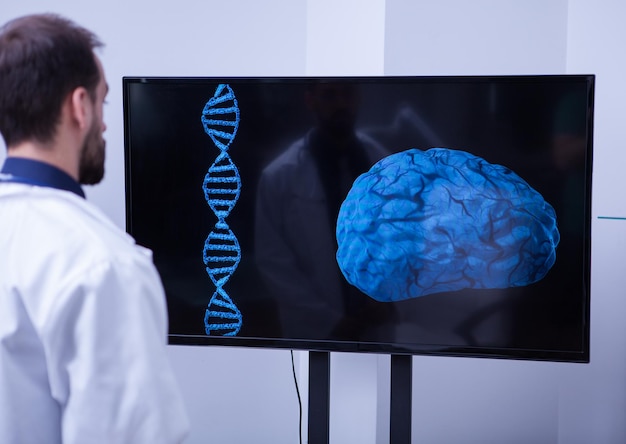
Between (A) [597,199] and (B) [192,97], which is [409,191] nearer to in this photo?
(B) [192,97]

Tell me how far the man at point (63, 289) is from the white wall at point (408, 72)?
3.91 ft

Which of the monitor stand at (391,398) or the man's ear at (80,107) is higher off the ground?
the man's ear at (80,107)

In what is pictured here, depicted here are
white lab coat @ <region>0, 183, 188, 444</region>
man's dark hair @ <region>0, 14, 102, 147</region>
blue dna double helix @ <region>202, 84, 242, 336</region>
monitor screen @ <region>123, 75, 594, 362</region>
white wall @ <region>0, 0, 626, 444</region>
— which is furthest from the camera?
white wall @ <region>0, 0, 626, 444</region>

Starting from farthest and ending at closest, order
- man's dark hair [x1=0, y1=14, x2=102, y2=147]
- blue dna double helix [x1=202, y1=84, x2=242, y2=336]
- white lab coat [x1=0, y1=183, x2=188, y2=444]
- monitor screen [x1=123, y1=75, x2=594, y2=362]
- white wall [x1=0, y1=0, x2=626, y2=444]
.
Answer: white wall [x1=0, y1=0, x2=626, y2=444], blue dna double helix [x1=202, y1=84, x2=242, y2=336], monitor screen [x1=123, y1=75, x2=594, y2=362], man's dark hair [x1=0, y1=14, x2=102, y2=147], white lab coat [x1=0, y1=183, x2=188, y2=444]

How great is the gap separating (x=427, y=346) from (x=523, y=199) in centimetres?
44

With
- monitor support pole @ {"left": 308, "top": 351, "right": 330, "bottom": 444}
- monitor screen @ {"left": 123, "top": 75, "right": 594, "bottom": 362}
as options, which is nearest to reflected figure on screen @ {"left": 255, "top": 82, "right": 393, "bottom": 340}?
monitor screen @ {"left": 123, "top": 75, "right": 594, "bottom": 362}

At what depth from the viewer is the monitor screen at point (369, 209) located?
1834mm

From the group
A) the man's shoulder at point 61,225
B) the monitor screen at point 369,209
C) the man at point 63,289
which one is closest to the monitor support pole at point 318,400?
the monitor screen at point 369,209

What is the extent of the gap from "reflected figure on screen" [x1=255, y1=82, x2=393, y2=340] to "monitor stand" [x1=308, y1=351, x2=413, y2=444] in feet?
0.41

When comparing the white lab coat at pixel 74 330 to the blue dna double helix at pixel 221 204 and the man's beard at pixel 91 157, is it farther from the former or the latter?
the blue dna double helix at pixel 221 204

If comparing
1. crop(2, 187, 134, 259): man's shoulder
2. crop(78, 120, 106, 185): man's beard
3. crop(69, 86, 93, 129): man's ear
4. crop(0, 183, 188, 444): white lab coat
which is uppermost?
crop(69, 86, 93, 129): man's ear

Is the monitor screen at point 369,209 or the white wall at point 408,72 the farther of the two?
the white wall at point 408,72

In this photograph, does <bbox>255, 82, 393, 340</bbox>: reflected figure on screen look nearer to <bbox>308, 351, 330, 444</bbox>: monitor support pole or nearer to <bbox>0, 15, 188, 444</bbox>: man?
<bbox>308, 351, 330, 444</bbox>: monitor support pole

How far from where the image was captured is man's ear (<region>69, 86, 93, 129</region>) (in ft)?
3.74
